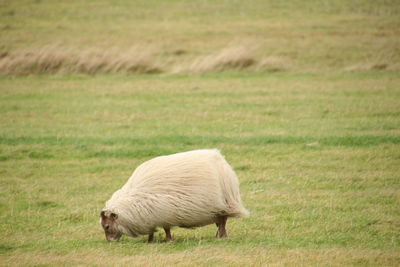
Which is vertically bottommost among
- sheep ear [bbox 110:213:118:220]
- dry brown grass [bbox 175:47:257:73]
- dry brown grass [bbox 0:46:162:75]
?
sheep ear [bbox 110:213:118:220]

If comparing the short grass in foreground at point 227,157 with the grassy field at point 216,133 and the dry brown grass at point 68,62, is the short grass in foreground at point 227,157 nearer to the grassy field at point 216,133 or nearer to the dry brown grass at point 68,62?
the grassy field at point 216,133

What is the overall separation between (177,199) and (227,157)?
15.6 ft

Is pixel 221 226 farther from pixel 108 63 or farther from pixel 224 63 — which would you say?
pixel 108 63

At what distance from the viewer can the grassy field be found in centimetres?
759

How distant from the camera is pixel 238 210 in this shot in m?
7.64

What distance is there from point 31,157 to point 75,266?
20.6 feet

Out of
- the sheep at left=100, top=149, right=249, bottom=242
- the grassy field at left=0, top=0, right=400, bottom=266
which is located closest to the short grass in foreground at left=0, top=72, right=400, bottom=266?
the grassy field at left=0, top=0, right=400, bottom=266

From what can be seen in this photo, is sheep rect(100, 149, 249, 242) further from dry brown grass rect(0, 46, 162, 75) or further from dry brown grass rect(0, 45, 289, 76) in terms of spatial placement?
dry brown grass rect(0, 46, 162, 75)

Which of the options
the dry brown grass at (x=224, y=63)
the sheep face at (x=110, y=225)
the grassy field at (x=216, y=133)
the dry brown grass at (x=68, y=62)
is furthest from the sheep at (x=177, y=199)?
the dry brown grass at (x=68, y=62)

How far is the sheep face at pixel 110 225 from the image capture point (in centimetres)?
768

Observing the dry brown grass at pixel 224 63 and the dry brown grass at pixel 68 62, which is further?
the dry brown grass at pixel 224 63

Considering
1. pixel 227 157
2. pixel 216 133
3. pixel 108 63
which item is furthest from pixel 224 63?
pixel 227 157

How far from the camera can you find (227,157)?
40.0 feet

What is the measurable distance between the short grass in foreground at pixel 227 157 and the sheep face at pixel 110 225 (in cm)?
12
